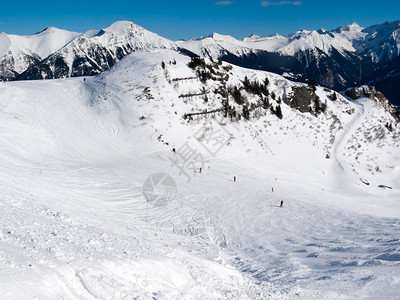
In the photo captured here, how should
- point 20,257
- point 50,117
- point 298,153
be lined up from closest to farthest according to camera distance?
point 20,257 → point 50,117 → point 298,153

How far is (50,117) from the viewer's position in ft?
150

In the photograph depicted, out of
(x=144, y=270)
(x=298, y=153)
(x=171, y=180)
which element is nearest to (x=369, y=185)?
(x=298, y=153)

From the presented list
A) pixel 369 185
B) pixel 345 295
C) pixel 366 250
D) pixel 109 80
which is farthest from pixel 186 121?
pixel 345 295

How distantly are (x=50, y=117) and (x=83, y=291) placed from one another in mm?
42072

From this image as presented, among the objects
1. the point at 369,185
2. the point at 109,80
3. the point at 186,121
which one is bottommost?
the point at 369,185

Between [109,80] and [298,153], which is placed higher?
[109,80]

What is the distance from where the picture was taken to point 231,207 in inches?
1017

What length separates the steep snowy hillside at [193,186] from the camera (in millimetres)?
12305

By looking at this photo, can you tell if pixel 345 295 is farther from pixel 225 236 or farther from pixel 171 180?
pixel 171 180

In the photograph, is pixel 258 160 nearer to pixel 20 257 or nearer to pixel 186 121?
pixel 186 121

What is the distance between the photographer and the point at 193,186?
31172 mm

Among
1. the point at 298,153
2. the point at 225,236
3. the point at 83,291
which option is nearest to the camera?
the point at 83,291

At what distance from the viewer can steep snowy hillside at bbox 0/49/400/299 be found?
12.3m

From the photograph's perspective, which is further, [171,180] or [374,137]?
[374,137]
